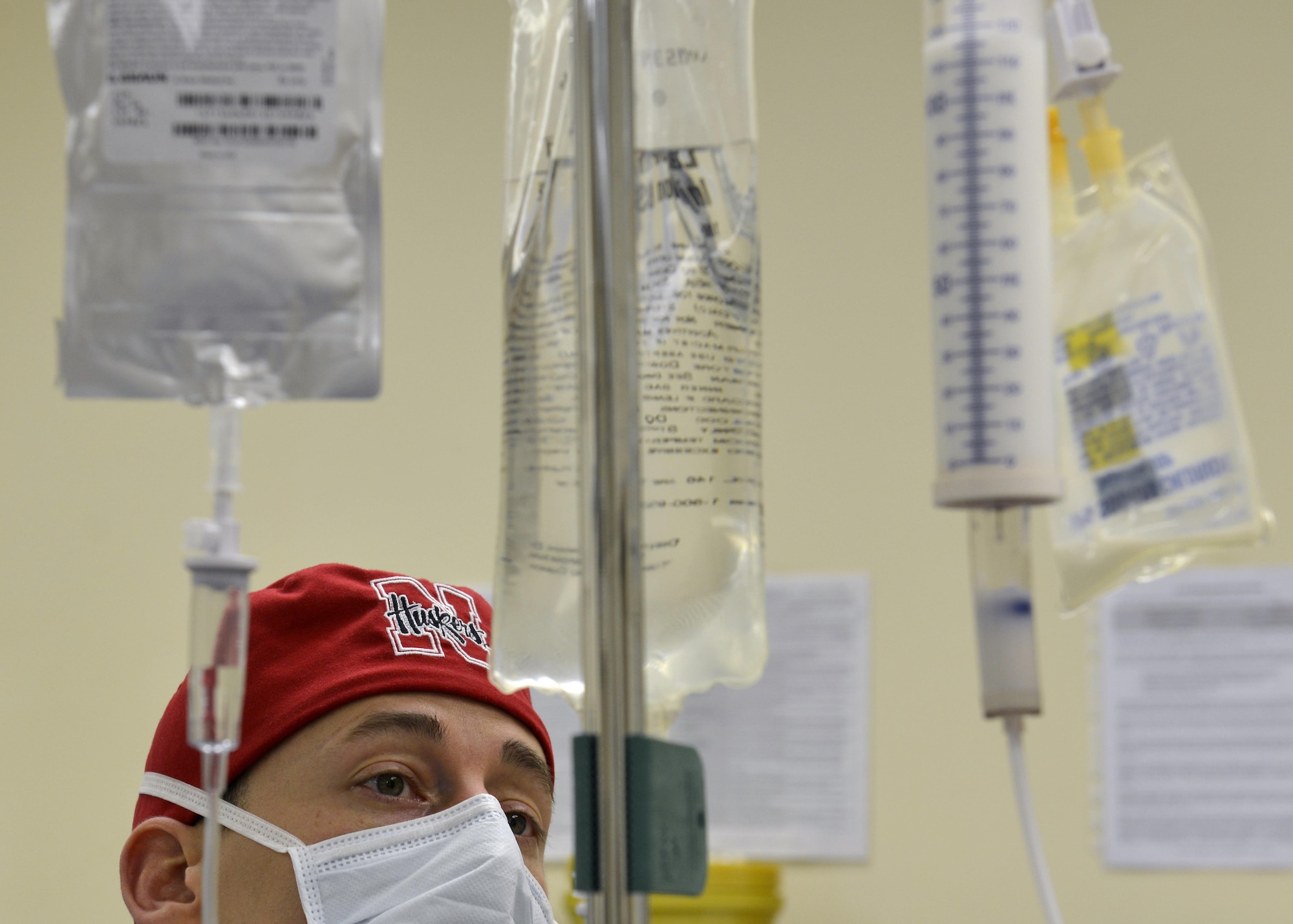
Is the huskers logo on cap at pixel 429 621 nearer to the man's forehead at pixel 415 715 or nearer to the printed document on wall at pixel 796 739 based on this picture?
the man's forehead at pixel 415 715

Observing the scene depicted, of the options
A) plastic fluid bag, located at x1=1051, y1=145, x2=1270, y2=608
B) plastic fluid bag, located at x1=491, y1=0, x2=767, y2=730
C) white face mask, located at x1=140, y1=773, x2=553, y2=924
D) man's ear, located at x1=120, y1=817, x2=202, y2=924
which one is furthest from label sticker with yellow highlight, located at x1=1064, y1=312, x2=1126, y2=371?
man's ear, located at x1=120, y1=817, x2=202, y2=924

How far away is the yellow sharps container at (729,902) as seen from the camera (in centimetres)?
213

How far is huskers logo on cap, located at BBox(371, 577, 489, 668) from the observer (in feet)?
4.20

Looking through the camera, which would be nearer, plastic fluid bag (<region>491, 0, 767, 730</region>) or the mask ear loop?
plastic fluid bag (<region>491, 0, 767, 730</region>)

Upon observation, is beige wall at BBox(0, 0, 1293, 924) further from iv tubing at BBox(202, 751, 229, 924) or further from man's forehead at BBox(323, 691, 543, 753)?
iv tubing at BBox(202, 751, 229, 924)

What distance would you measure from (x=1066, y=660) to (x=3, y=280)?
2.05 meters

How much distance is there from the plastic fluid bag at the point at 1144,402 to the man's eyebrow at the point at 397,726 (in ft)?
2.50

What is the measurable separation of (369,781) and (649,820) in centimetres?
68

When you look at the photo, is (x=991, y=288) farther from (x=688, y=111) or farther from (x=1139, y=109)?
(x=1139, y=109)

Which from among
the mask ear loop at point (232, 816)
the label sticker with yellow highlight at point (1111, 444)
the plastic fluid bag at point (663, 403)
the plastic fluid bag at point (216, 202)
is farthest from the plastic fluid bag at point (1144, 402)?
the mask ear loop at point (232, 816)

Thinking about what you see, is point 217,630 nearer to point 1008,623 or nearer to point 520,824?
point 1008,623

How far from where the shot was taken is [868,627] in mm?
2283

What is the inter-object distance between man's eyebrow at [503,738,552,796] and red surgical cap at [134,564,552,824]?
3cm

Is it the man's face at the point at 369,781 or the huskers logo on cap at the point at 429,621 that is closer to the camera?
the man's face at the point at 369,781
